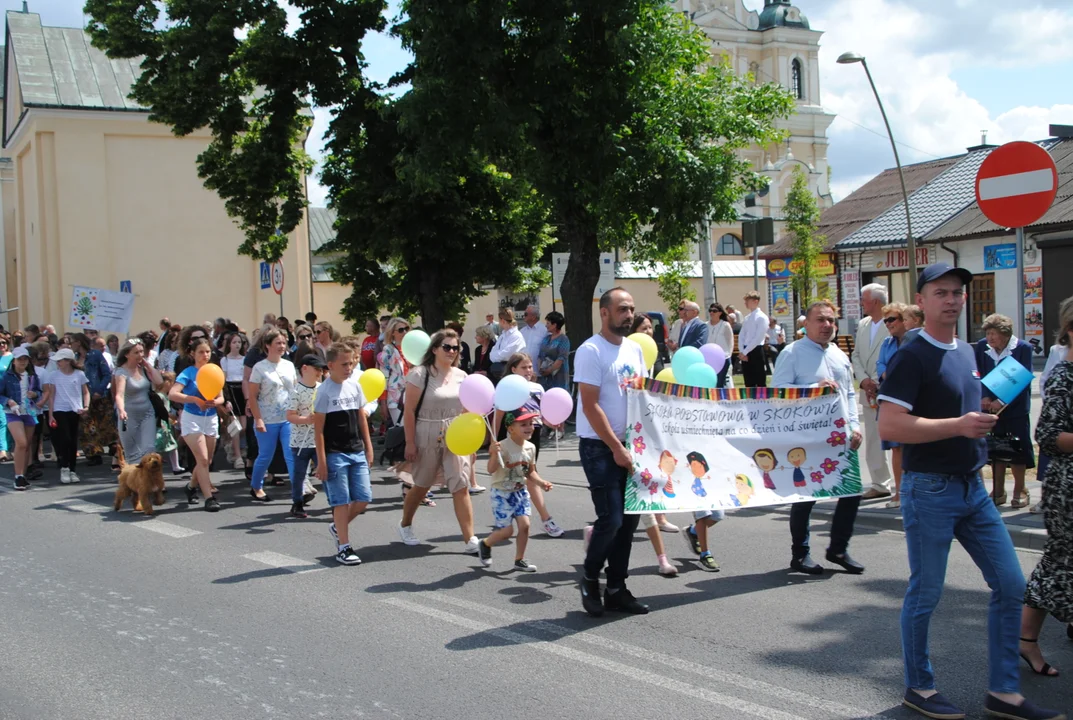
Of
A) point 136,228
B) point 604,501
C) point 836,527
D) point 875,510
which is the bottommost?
point 875,510

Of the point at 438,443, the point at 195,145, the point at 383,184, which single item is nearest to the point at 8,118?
the point at 195,145

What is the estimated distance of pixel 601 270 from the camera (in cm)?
1667

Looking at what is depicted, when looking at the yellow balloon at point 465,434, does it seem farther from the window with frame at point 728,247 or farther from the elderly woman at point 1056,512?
the window with frame at point 728,247

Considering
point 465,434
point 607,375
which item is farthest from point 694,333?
point 607,375

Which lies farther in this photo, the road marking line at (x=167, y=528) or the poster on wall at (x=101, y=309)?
the poster on wall at (x=101, y=309)

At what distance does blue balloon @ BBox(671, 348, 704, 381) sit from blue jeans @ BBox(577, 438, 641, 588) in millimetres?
2118

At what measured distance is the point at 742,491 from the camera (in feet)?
24.5

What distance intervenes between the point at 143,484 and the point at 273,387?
165 cm

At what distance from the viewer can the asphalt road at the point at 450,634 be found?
5129mm

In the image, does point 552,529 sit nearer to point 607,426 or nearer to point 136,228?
point 607,426

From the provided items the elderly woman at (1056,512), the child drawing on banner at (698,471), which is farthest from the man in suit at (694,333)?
the elderly woman at (1056,512)

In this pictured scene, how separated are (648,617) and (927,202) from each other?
3656 centimetres

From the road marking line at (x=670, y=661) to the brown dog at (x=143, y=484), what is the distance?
16.1ft

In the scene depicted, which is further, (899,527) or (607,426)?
(899,527)
